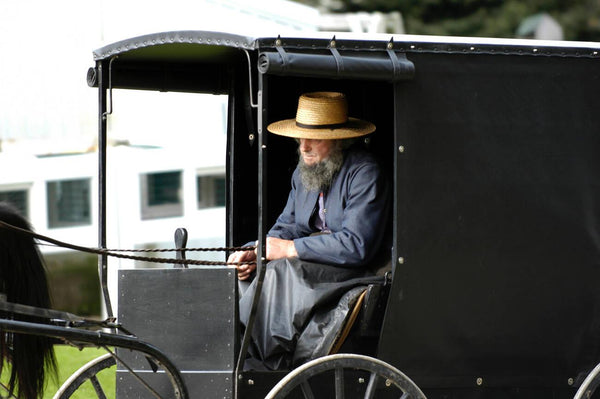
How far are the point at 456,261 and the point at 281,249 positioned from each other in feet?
2.59

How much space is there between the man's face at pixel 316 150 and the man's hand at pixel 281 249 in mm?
433

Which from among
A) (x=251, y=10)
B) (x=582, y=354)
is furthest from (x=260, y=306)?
(x=251, y=10)

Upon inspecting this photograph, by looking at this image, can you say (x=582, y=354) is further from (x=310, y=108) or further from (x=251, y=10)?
(x=251, y=10)

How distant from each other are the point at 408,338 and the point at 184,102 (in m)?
Result: 5.84

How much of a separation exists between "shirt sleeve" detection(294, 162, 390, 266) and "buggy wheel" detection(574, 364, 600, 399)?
1.01 meters

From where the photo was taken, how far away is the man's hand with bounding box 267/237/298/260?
190 inches

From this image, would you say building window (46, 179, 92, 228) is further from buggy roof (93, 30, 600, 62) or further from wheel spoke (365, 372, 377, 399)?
wheel spoke (365, 372, 377, 399)

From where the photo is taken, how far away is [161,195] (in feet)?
31.8

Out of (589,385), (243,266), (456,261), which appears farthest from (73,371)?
(589,385)

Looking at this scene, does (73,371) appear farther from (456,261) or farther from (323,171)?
(456,261)

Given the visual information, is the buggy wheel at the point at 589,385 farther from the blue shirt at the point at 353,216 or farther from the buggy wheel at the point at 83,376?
the buggy wheel at the point at 83,376

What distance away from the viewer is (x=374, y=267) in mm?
4840

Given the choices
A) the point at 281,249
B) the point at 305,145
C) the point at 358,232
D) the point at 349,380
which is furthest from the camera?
the point at 305,145

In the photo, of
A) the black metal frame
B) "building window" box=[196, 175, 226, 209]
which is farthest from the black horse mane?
"building window" box=[196, 175, 226, 209]
